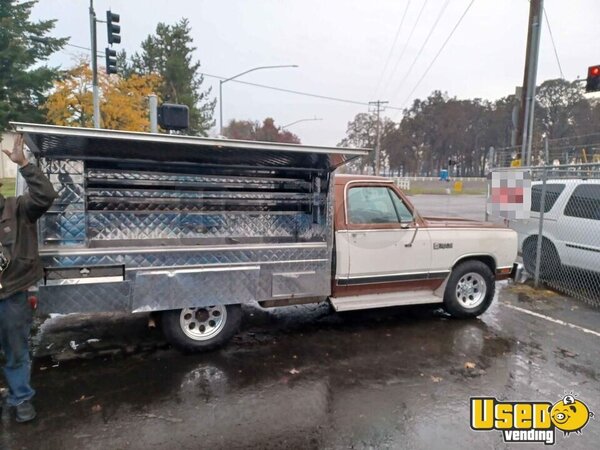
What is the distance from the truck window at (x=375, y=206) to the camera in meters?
4.97

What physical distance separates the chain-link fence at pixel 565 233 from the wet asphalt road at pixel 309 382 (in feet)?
5.14

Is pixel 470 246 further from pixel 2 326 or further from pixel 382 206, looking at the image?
Result: pixel 2 326

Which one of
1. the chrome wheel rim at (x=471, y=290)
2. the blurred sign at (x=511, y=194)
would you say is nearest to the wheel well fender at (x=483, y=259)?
the chrome wheel rim at (x=471, y=290)

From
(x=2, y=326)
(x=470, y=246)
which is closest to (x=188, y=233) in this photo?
(x=2, y=326)

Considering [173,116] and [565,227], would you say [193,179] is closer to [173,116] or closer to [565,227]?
[173,116]

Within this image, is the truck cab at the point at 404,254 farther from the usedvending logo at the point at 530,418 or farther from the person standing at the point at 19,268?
the person standing at the point at 19,268

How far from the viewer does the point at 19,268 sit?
306 cm

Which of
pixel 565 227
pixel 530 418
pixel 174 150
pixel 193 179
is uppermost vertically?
pixel 174 150

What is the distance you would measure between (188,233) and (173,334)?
1721mm

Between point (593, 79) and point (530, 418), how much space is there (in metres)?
11.1

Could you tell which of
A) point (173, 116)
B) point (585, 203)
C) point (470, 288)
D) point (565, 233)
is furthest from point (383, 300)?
point (173, 116)

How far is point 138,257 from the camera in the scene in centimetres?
397

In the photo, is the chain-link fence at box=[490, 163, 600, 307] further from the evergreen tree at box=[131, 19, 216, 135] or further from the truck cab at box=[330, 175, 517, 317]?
the evergreen tree at box=[131, 19, 216, 135]

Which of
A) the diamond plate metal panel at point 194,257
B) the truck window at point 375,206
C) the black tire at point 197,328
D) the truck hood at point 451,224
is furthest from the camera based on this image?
the truck hood at point 451,224
